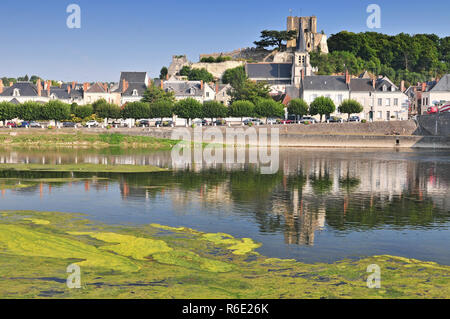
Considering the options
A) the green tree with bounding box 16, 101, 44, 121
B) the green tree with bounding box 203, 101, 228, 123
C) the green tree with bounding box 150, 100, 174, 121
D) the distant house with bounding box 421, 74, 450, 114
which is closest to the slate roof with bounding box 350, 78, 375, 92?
A: the distant house with bounding box 421, 74, 450, 114

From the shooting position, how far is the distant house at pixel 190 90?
108m

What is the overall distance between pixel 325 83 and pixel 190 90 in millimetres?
26588

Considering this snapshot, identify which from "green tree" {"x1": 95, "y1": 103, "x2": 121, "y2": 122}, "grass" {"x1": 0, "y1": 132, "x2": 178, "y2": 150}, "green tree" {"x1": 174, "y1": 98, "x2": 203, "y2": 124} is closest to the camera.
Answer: "grass" {"x1": 0, "y1": 132, "x2": 178, "y2": 150}

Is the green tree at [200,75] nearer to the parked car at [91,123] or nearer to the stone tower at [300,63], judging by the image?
the stone tower at [300,63]

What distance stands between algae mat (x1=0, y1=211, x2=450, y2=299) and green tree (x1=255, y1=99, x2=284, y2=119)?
7099 cm

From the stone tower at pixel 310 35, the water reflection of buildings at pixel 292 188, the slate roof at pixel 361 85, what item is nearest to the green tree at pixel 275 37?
the stone tower at pixel 310 35

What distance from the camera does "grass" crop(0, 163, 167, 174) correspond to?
4334 cm

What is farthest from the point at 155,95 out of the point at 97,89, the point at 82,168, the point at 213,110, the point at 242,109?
the point at 82,168

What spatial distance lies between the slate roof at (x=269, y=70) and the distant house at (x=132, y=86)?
2424 cm

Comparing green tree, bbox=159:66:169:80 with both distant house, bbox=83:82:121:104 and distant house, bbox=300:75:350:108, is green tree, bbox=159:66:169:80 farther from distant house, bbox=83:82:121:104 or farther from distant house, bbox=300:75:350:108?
distant house, bbox=300:75:350:108

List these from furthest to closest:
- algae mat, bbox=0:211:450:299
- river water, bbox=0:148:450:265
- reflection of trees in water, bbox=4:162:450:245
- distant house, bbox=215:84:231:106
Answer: distant house, bbox=215:84:231:106
reflection of trees in water, bbox=4:162:450:245
river water, bbox=0:148:450:265
algae mat, bbox=0:211:450:299

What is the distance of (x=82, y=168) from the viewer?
44406mm

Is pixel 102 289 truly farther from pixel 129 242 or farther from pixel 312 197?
pixel 312 197
